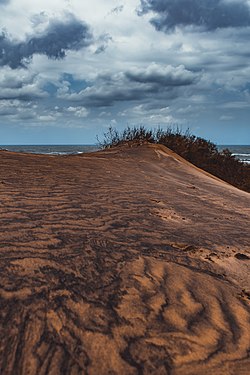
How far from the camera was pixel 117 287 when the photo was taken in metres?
1.86

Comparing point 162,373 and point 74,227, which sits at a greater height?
point 74,227

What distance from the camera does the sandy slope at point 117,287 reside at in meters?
1.44

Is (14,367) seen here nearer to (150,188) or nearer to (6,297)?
(6,297)

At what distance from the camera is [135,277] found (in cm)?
199

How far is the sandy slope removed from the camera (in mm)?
1437

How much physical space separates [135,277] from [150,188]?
2.62 meters

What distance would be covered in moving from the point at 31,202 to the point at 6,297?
147cm

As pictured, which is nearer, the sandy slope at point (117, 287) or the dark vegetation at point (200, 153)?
the sandy slope at point (117, 287)

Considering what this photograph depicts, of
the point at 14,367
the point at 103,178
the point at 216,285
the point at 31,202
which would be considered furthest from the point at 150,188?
the point at 14,367

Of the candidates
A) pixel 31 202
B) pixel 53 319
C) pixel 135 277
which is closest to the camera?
pixel 53 319

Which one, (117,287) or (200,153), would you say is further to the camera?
(200,153)

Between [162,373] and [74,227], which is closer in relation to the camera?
[162,373]

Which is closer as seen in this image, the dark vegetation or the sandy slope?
the sandy slope

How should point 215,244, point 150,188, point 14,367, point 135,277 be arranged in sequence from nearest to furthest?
1. point 14,367
2. point 135,277
3. point 215,244
4. point 150,188
